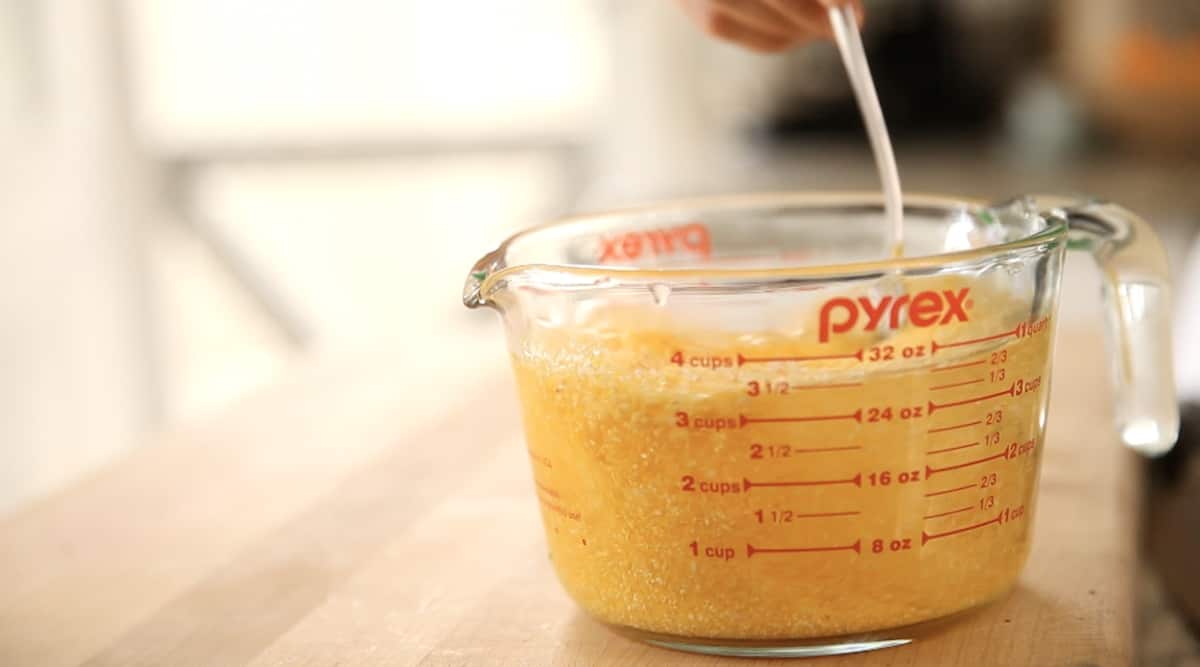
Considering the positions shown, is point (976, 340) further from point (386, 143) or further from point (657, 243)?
point (386, 143)

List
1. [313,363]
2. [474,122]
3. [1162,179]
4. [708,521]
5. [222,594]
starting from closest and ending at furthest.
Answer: [708,521] → [222,594] → [313,363] → [1162,179] → [474,122]

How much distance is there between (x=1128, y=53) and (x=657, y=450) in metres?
2.05

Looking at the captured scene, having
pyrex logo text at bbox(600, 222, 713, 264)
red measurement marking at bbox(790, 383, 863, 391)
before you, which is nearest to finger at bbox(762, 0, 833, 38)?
pyrex logo text at bbox(600, 222, 713, 264)

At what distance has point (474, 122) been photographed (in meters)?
3.24

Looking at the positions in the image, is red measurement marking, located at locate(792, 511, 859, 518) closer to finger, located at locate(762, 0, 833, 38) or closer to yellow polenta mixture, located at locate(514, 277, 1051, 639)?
yellow polenta mixture, located at locate(514, 277, 1051, 639)

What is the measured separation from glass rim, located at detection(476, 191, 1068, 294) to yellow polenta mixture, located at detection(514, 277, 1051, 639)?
0.02m

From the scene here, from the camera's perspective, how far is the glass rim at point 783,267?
1.65 ft

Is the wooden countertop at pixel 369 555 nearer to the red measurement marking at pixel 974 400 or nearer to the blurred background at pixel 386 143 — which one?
the red measurement marking at pixel 974 400

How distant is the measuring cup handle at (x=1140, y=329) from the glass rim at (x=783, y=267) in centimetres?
3

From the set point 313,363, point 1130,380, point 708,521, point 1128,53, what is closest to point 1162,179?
point 1128,53

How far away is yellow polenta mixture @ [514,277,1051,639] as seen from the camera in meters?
0.52

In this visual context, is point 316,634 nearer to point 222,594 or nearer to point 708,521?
point 222,594

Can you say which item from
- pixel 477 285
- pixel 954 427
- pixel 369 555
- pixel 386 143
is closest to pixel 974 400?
pixel 954 427

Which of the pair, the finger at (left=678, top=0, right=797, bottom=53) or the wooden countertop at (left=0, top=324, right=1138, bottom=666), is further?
the finger at (left=678, top=0, right=797, bottom=53)
